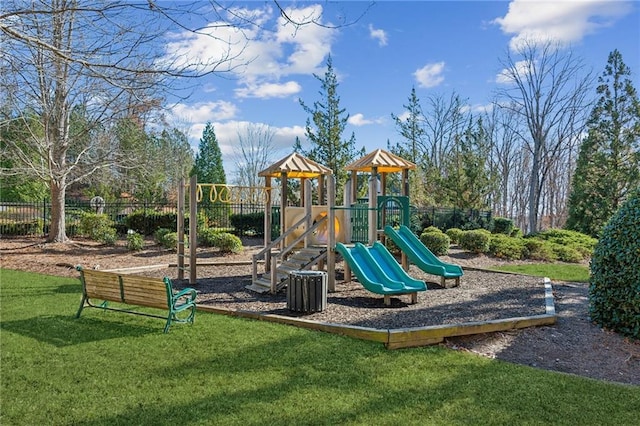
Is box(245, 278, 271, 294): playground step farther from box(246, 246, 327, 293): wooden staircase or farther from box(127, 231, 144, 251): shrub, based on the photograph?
box(127, 231, 144, 251): shrub

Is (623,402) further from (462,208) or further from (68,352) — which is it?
(462,208)

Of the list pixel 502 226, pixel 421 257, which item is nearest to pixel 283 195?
pixel 421 257

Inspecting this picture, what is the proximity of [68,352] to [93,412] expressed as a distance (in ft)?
5.78

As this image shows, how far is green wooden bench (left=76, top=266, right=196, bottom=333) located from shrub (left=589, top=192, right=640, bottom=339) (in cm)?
581

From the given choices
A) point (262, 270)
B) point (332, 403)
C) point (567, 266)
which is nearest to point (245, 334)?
point (332, 403)

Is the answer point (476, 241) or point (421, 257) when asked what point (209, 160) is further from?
point (421, 257)

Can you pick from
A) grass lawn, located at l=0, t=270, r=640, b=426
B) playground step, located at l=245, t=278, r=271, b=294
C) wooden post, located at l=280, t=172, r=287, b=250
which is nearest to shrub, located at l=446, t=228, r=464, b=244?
wooden post, located at l=280, t=172, r=287, b=250

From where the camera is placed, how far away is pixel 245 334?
5.81 meters

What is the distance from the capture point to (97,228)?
58.3ft

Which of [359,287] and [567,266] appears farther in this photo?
[567,266]

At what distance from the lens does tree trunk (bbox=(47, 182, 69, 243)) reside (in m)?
16.4

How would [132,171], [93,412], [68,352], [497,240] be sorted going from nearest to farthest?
[93,412] → [68,352] → [497,240] → [132,171]

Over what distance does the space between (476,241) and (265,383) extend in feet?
40.6

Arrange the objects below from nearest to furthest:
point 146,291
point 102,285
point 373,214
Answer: point 146,291 → point 102,285 → point 373,214
